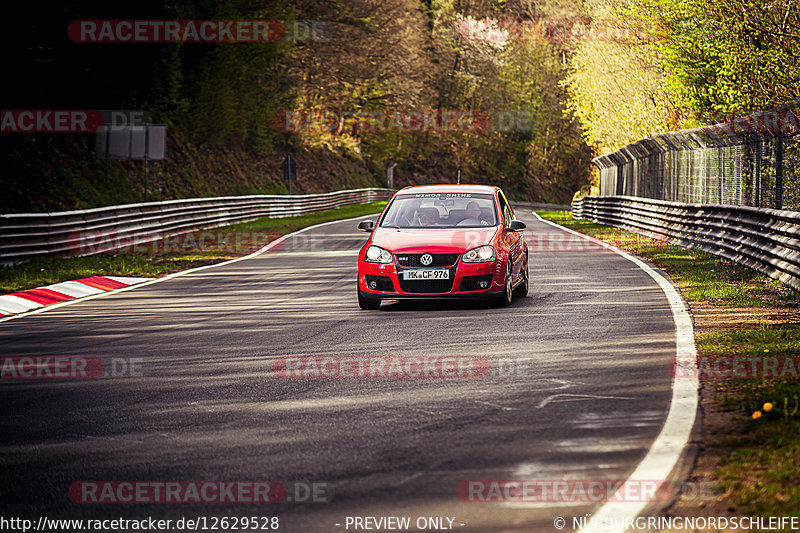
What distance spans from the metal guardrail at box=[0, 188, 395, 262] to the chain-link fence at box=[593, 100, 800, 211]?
1255cm

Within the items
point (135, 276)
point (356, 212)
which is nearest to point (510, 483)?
point (135, 276)

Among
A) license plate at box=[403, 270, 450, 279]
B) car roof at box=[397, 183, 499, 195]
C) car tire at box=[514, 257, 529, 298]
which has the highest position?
car roof at box=[397, 183, 499, 195]

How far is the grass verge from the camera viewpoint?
5098 mm

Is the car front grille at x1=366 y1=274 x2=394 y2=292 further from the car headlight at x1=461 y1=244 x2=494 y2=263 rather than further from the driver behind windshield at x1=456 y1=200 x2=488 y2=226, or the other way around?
the driver behind windshield at x1=456 y1=200 x2=488 y2=226

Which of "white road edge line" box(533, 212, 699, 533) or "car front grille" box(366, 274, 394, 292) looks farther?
"car front grille" box(366, 274, 394, 292)

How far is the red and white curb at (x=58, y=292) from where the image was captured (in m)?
14.2

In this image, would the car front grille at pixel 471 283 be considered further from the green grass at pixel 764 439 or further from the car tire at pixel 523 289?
the green grass at pixel 764 439

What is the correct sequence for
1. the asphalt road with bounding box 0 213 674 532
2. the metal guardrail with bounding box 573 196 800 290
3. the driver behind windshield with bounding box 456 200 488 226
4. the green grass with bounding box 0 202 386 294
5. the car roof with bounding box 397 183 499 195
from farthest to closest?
the green grass with bounding box 0 202 386 294 → the car roof with bounding box 397 183 499 195 → the metal guardrail with bounding box 573 196 800 290 → the driver behind windshield with bounding box 456 200 488 226 → the asphalt road with bounding box 0 213 674 532

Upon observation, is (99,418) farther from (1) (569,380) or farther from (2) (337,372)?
(1) (569,380)

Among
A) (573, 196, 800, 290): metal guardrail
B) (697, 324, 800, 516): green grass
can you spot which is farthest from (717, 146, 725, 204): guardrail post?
(697, 324, 800, 516): green grass

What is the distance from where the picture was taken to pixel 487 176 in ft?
318

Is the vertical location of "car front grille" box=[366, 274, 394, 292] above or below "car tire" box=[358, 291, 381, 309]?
above

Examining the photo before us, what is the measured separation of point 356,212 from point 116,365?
136 feet

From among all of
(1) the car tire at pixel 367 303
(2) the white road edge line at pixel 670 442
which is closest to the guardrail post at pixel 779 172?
(2) the white road edge line at pixel 670 442
